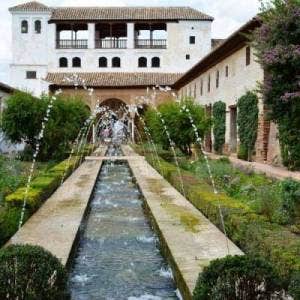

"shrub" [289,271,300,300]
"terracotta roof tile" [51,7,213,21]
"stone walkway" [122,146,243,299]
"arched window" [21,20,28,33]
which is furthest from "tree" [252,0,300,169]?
"arched window" [21,20,28,33]

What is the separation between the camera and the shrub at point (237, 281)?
4.32 metres

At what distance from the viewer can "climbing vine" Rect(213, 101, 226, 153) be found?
26705 mm

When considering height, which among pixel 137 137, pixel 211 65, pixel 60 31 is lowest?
pixel 137 137

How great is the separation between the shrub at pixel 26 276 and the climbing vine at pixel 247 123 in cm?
1690

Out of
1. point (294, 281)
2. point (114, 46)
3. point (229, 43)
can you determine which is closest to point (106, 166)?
point (229, 43)

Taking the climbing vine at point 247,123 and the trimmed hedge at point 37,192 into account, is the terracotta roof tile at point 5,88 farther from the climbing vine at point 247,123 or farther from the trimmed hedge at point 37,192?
the trimmed hedge at point 37,192

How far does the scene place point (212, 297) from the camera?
14.1 ft

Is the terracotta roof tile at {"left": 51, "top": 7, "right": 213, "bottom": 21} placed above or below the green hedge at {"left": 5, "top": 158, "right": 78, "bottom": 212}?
above

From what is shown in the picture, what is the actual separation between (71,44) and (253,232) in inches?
1731

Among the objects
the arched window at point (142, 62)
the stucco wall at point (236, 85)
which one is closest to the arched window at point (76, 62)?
the arched window at point (142, 62)

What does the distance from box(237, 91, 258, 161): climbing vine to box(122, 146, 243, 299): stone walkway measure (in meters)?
9.34

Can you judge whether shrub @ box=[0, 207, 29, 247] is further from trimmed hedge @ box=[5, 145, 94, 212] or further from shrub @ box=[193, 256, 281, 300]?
shrub @ box=[193, 256, 281, 300]

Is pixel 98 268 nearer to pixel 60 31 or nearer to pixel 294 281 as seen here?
pixel 294 281

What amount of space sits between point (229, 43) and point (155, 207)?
14.6 metres
